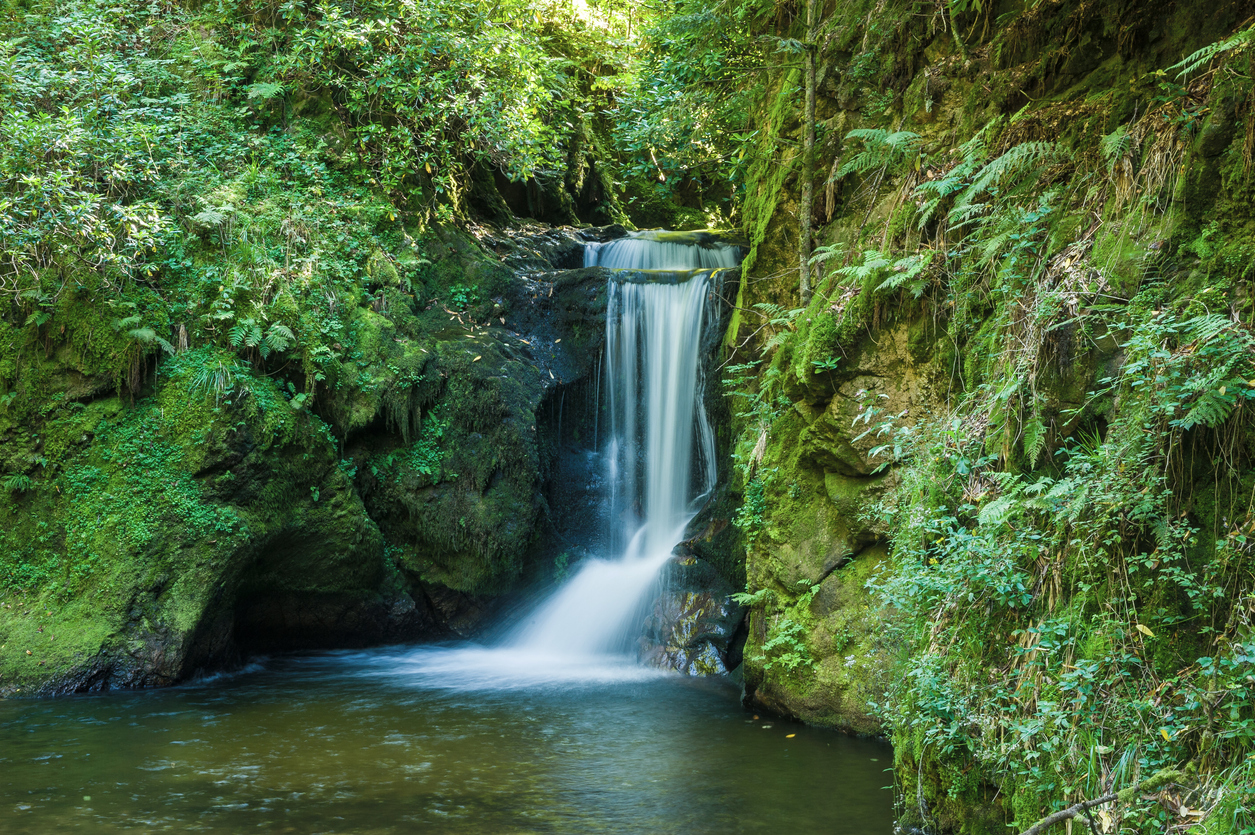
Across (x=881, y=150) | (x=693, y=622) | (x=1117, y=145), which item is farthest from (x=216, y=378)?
(x=1117, y=145)

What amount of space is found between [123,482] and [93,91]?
502cm

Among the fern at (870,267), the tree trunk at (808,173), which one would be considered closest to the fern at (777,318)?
the tree trunk at (808,173)

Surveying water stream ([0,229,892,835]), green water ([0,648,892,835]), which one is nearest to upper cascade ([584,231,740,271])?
water stream ([0,229,892,835])

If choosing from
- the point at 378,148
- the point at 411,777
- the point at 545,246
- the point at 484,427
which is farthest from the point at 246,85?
the point at 411,777

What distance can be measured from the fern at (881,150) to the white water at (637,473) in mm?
3974

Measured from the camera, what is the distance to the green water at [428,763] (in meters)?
4.88

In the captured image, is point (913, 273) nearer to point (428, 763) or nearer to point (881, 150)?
point (881, 150)

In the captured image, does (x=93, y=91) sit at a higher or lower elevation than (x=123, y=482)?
higher

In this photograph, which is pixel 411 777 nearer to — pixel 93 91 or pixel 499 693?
pixel 499 693

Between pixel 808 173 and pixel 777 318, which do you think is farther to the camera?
pixel 808 173

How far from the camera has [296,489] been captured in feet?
29.6

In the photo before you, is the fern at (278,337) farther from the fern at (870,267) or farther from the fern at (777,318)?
the fern at (870,267)

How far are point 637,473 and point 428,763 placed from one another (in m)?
5.54

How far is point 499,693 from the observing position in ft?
25.8
